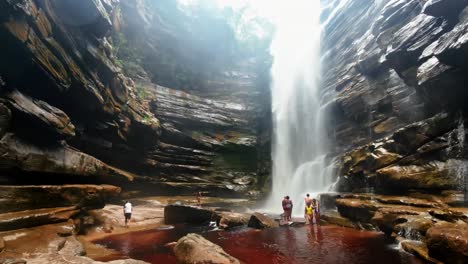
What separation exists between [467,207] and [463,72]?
844cm

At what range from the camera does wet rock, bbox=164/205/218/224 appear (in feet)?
70.5

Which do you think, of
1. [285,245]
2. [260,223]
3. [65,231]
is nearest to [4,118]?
[65,231]

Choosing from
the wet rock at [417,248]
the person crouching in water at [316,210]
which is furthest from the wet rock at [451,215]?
the person crouching in water at [316,210]

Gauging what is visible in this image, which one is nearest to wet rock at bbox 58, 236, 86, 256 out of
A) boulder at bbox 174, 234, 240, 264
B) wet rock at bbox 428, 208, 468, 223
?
boulder at bbox 174, 234, 240, 264

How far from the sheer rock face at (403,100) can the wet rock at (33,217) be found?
18067mm

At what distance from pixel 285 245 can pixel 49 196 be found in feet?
39.1

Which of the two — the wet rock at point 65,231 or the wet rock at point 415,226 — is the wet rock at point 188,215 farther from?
the wet rock at point 415,226

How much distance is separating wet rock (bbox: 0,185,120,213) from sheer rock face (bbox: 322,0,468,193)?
17683 millimetres

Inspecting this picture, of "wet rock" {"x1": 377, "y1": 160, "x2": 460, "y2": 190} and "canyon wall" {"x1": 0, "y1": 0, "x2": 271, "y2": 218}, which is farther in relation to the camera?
"wet rock" {"x1": 377, "y1": 160, "x2": 460, "y2": 190}

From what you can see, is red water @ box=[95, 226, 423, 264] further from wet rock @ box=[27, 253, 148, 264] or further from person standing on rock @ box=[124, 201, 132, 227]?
person standing on rock @ box=[124, 201, 132, 227]

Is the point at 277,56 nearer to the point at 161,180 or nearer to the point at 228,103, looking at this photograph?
the point at 228,103

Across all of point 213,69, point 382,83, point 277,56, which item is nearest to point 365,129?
point 382,83

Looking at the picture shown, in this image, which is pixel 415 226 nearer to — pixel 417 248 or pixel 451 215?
pixel 451 215

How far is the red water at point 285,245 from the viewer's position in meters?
10.9
